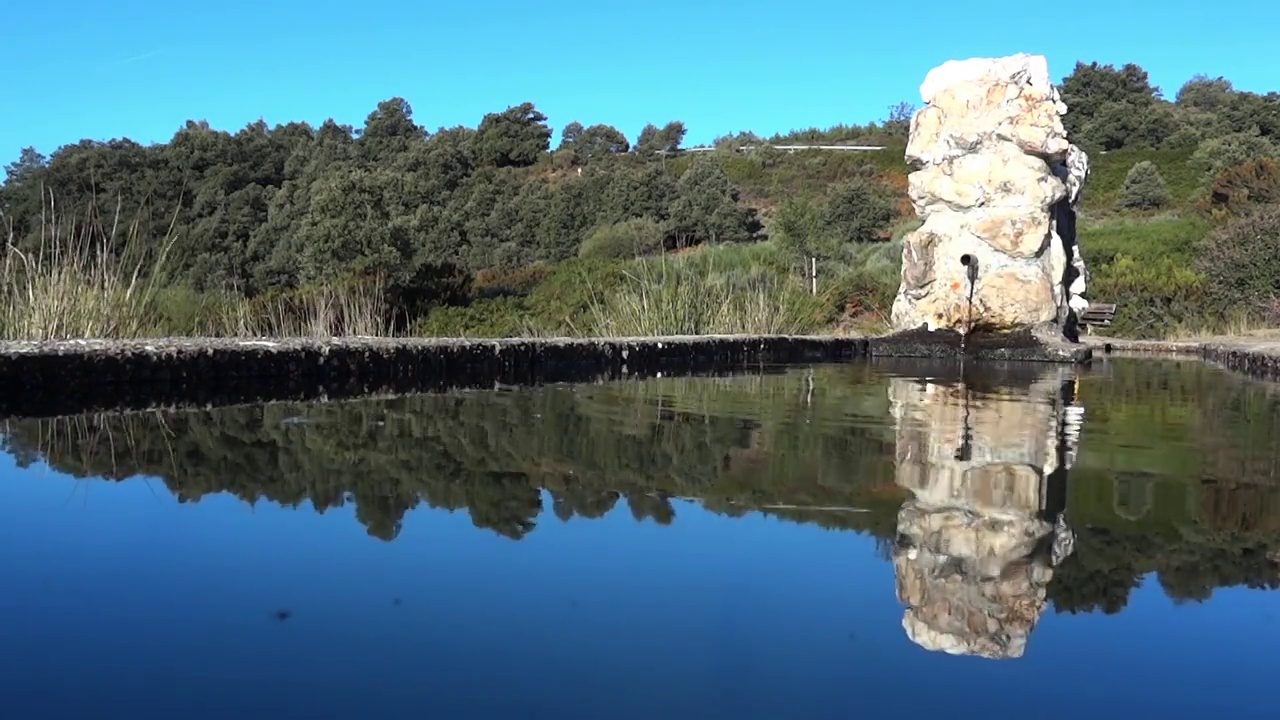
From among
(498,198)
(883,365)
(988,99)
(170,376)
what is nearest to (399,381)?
(170,376)

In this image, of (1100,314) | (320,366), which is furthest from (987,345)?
(320,366)

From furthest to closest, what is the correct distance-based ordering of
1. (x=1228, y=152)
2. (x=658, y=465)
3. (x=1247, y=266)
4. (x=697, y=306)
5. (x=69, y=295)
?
(x=1228, y=152)
(x=1247, y=266)
(x=697, y=306)
(x=69, y=295)
(x=658, y=465)

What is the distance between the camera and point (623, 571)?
8.91 feet

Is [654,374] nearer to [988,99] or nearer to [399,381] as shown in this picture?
[399,381]

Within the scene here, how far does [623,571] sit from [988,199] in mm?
10636

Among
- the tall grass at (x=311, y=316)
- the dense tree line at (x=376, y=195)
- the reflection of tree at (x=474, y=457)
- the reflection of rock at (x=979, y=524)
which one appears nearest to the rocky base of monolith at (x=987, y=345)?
the tall grass at (x=311, y=316)

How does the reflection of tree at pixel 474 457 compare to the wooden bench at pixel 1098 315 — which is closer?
the reflection of tree at pixel 474 457

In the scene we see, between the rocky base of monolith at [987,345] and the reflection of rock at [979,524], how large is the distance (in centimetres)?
607

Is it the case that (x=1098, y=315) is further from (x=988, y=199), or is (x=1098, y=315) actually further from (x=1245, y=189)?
(x=1245, y=189)

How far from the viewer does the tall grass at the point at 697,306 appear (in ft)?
38.3

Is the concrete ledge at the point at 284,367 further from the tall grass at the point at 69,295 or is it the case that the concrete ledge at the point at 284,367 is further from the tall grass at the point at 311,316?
the tall grass at the point at 311,316

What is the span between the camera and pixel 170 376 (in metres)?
6.11

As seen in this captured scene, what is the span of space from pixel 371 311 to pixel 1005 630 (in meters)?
9.30

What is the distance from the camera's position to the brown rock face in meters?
12.4
